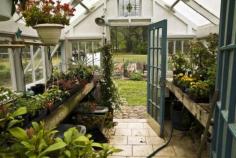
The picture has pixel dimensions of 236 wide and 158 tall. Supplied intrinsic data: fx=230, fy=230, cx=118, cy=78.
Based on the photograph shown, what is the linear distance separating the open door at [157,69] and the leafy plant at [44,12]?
185cm

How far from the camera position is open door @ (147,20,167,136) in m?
3.76

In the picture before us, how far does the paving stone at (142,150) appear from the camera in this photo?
338cm

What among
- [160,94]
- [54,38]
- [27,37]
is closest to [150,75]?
[160,94]

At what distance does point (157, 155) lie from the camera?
11.0 ft

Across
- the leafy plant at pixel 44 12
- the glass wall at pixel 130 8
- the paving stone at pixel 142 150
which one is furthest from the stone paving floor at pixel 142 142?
the glass wall at pixel 130 8

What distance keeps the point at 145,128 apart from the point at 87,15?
12.5ft

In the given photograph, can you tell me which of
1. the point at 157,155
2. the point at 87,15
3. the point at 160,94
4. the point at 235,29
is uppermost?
the point at 87,15

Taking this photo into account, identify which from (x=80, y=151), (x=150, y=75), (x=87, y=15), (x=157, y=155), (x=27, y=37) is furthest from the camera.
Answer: (x=87, y=15)

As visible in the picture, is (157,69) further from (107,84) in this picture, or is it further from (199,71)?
(107,84)

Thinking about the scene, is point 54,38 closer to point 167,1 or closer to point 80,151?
point 80,151

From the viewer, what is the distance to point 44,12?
2266mm

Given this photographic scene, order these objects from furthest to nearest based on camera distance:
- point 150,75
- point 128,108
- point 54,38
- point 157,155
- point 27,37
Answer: point 128,108, point 150,75, point 27,37, point 157,155, point 54,38

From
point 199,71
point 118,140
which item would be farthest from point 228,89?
point 118,140

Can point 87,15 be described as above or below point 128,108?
above
